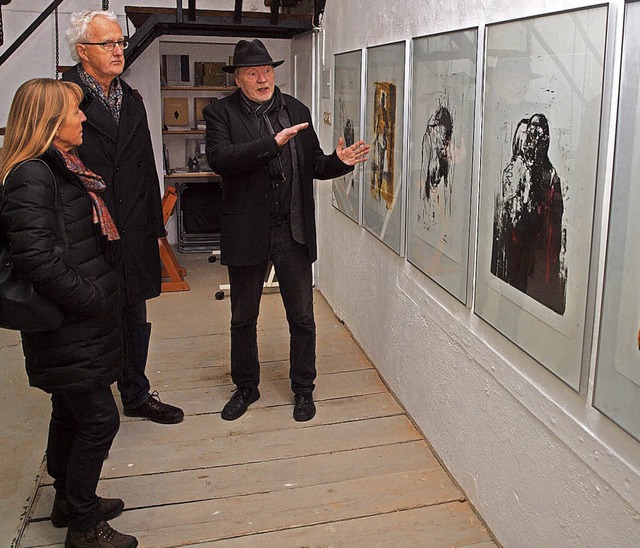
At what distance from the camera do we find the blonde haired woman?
86.7 inches

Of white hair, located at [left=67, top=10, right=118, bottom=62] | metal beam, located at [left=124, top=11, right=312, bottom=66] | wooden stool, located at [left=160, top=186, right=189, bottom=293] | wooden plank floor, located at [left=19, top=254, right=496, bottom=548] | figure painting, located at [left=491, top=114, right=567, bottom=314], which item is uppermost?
metal beam, located at [left=124, top=11, right=312, bottom=66]

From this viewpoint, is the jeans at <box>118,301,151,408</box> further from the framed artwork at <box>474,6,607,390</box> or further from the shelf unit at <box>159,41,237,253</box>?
the shelf unit at <box>159,41,237,253</box>

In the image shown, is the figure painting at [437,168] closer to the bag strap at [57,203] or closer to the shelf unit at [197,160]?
the bag strap at [57,203]

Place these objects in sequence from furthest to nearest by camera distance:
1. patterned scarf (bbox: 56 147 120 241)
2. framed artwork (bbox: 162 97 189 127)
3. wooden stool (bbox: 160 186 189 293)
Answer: framed artwork (bbox: 162 97 189 127) → wooden stool (bbox: 160 186 189 293) → patterned scarf (bbox: 56 147 120 241)

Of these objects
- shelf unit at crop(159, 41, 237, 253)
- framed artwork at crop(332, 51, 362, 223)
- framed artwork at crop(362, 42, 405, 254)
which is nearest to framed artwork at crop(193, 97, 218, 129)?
shelf unit at crop(159, 41, 237, 253)

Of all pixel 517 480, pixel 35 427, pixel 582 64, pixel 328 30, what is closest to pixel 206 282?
pixel 328 30

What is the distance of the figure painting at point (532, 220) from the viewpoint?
2088mm

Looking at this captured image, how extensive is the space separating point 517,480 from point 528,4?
1450 millimetres

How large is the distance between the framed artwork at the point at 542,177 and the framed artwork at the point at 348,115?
5.82 feet

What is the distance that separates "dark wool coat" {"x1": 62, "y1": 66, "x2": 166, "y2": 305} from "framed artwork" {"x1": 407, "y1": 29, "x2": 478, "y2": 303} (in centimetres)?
112

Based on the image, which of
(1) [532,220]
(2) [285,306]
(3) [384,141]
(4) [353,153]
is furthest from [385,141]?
(1) [532,220]

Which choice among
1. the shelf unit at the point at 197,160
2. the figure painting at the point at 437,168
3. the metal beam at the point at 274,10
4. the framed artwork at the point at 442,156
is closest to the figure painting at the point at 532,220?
the framed artwork at the point at 442,156

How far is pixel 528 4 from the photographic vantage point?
2.20m

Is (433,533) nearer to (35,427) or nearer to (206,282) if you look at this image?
(35,427)
